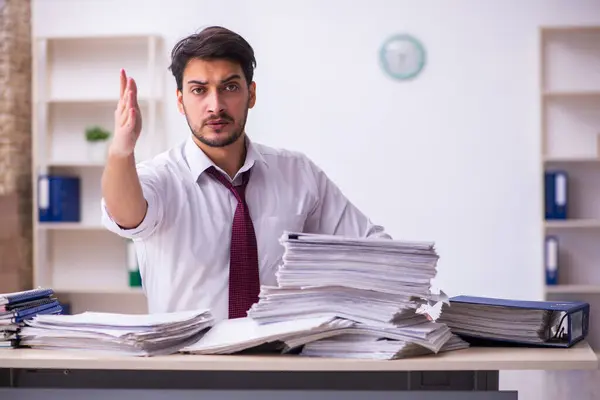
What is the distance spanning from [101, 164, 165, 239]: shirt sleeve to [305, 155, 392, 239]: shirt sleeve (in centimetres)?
48

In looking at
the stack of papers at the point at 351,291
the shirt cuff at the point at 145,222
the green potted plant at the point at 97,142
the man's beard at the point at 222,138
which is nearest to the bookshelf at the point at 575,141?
the green potted plant at the point at 97,142

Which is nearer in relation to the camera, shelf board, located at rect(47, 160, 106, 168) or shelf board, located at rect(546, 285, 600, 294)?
shelf board, located at rect(546, 285, 600, 294)

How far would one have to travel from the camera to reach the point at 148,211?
84.4 inches

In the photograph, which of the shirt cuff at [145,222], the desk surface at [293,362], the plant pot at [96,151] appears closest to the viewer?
the desk surface at [293,362]

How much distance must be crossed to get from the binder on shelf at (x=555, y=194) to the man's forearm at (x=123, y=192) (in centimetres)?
366

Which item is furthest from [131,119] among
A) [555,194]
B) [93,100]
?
[555,194]

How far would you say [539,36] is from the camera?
5.21 metres

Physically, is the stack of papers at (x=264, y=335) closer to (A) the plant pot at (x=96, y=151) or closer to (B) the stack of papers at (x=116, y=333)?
(B) the stack of papers at (x=116, y=333)

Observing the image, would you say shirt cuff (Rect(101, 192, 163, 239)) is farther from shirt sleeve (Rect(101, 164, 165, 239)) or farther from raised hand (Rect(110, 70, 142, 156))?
raised hand (Rect(110, 70, 142, 156))

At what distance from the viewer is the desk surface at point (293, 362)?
1.51 meters

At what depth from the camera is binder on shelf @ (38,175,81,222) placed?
17.8ft

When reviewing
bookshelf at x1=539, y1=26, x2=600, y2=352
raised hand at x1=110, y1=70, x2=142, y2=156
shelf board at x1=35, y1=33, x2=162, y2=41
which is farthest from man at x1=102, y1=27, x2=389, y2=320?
bookshelf at x1=539, y1=26, x2=600, y2=352

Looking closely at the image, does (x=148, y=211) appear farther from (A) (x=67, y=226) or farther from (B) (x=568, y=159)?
(B) (x=568, y=159)

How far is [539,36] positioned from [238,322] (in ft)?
13.1
